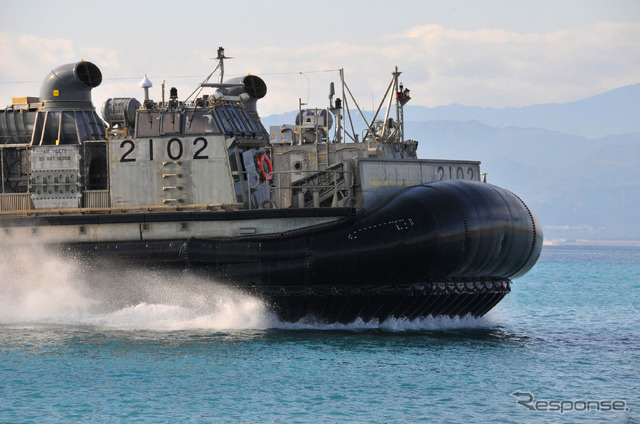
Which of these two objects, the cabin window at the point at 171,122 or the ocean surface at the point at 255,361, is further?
the cabin window at the point at 171,122

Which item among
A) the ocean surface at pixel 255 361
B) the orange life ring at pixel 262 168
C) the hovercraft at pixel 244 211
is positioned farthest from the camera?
the orange life ring at pixel 262 168

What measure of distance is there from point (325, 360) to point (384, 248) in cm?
292

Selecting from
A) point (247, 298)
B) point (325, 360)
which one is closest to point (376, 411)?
point (325, 360)

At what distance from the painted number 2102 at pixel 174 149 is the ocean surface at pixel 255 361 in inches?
107

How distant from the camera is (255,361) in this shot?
54.9ft

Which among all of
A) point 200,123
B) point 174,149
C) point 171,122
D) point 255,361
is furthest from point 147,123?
point 255,361

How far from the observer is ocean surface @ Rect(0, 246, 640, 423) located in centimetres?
1380

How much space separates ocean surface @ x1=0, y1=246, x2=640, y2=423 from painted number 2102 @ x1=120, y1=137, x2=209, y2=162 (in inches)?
107

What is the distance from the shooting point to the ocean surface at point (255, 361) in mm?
13805

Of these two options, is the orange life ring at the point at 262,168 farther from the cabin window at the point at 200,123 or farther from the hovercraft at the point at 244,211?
the cabin window at the point at 200,123

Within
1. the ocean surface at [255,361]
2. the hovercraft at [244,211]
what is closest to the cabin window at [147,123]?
the hovercraft at [244,211]

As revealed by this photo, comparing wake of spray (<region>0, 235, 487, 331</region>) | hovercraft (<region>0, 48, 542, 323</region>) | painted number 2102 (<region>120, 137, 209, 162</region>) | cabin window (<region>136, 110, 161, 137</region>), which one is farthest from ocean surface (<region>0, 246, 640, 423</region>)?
cabin window (<region>136, 110, 161, 137</region>)

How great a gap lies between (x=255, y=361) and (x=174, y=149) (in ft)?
20.3

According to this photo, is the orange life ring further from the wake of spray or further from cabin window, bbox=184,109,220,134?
the wake of spray
